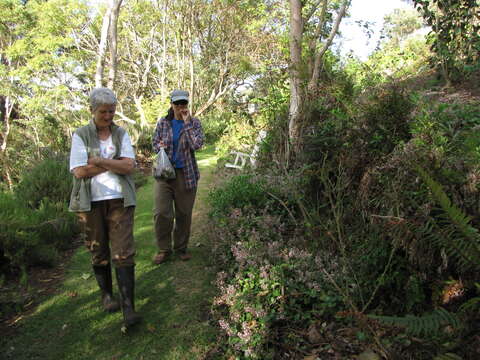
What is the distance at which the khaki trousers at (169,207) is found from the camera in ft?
14.4

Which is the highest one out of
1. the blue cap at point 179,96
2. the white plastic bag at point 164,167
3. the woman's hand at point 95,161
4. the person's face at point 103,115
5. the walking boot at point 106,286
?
the blue cap at point 179,96

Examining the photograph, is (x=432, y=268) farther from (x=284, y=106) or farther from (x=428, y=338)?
(x=284, y=106)

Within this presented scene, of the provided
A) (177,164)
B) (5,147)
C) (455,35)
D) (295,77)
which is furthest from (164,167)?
(5,147)

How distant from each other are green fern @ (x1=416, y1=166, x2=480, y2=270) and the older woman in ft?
7.96

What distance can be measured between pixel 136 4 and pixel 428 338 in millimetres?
17660

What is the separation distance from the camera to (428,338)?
85.7 inches

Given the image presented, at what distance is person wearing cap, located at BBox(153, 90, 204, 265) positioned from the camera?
169 inches

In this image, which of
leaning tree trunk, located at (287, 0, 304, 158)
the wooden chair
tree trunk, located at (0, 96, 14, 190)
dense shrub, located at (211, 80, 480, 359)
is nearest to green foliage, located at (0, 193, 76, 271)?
dense shrub, located at (211, 80, 480, 359)

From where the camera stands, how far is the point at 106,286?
11.7ft

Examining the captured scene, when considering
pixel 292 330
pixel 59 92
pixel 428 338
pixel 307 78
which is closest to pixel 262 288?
pixel 292 330

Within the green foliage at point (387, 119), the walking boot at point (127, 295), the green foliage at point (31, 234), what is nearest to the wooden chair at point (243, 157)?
the green foliage at point (31, 234)

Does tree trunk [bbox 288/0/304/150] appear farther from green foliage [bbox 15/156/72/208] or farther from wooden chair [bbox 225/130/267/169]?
green foliage [bbox 15/156/72/208]

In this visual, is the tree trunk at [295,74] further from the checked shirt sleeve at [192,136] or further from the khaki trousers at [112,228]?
the khaki trousers at [112,228]

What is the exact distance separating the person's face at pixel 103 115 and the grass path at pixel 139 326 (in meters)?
1.80
